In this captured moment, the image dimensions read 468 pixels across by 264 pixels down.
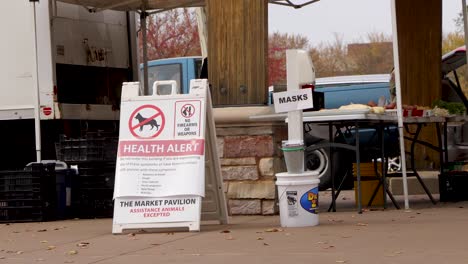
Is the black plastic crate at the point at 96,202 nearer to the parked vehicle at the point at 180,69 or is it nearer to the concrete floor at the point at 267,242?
the concrete floor at the point at 267,242

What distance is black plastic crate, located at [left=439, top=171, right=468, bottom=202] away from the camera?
519 inches

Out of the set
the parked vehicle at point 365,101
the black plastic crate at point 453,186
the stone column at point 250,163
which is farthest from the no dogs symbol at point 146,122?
the black plastic crate at point 453,186

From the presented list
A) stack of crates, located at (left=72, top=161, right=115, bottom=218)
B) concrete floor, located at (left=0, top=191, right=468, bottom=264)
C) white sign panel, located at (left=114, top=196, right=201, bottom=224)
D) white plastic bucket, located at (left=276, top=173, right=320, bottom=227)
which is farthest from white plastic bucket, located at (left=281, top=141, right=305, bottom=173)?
stack of crates, located at (left=72, top=161, right=115, bottom=218)

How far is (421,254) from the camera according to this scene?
7.70m

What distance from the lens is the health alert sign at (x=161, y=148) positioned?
999 cm

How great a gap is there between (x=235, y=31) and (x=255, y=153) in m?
1.40

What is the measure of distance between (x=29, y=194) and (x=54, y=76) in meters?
1.84

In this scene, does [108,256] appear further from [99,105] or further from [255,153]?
[99,105]

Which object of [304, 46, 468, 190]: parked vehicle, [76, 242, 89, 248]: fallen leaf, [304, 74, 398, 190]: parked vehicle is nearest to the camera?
[76, 242, 89, 248]: fallen leaf

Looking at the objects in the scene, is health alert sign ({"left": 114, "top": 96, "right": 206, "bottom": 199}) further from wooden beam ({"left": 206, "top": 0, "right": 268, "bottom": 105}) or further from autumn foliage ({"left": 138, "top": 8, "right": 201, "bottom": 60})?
autumn foliage ({"left": 138, "top": 8, "right": 201, "bottom": 60})

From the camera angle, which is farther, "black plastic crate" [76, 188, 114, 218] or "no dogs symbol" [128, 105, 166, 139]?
"black plastic crate" [76, 188, 114, 218]

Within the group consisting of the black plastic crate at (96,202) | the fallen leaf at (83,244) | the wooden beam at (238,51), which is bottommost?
the fallen leaf at (83,244)

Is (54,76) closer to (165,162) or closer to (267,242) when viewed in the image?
(165,162)

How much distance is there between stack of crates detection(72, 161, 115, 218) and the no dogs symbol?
2.33m
